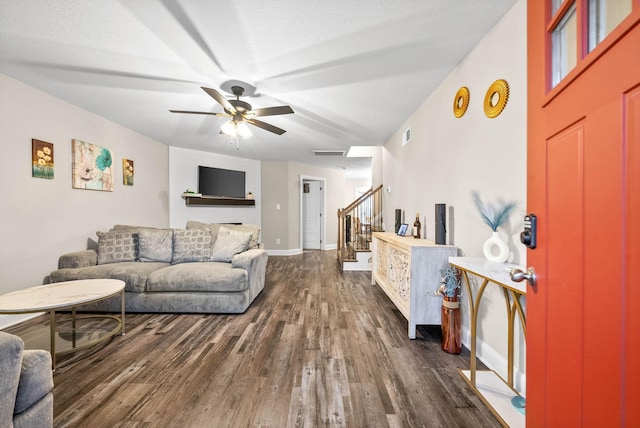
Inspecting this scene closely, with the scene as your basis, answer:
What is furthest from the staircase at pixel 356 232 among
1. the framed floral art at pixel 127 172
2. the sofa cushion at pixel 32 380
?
the sofa cushion at pixel 32 380

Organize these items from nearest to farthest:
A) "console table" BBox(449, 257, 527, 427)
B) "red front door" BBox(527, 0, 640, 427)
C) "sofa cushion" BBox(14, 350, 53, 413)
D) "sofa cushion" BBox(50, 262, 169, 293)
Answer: "red front door" BBox(527, 0, 640, 427) < "sofa cushion" BBox(14, 350, 53, 413) < "console table" BBox(449, 257, 527, 427) < "sofa cushion" BBox(50, 262, 169, 293)

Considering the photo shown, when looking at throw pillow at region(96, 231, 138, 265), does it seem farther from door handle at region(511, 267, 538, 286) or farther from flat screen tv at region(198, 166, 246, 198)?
door handle at region(511, 267, 538, 286)

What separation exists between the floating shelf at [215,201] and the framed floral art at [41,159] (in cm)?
248

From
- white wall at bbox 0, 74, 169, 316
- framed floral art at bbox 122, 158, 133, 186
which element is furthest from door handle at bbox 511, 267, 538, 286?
framed floral art at bbox 122, 158, 133, 186

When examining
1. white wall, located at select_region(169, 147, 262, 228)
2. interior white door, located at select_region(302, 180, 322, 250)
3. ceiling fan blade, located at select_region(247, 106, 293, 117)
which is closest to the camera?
ceiling fan blade, located at select_region(247, 106, 293, 117)

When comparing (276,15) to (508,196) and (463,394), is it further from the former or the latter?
(463,394)

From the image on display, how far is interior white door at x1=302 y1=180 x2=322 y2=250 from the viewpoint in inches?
298

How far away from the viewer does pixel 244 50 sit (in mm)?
2072

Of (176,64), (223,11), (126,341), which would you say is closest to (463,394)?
(126,341)

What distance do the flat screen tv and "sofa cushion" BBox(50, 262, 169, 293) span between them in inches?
116

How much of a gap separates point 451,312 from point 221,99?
275 cm

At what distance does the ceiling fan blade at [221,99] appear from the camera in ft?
7.05

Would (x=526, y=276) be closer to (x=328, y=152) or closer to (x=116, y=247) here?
(x=116, y=247)

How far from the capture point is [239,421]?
4.51 ft
